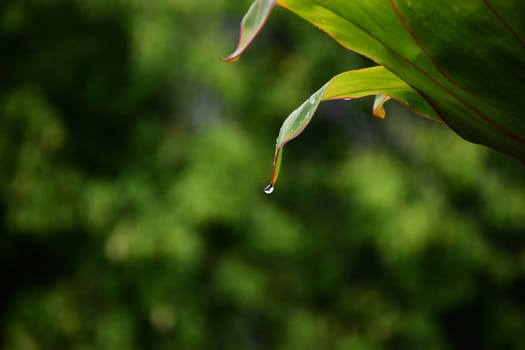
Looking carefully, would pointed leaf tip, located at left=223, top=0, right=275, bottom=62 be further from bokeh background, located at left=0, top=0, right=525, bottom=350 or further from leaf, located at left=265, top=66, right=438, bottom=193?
bokeh background, located at left=0, top=0, right=525, bottom=350

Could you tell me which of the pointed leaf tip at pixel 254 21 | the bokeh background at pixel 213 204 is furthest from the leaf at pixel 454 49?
the bokeh background at pixel 213 204

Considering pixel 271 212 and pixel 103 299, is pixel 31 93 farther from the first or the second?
pixel 271 212

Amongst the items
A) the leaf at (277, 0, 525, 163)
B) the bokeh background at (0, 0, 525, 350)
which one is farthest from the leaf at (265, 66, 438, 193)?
the bokeh background at (0, 0, 525, 350)

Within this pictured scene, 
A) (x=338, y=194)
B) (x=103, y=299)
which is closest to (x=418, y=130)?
(x=338, y=194)

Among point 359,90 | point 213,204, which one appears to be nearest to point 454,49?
point 359,90

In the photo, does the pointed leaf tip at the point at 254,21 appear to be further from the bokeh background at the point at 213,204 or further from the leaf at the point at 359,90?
the bokeh background at the point at 213,204
